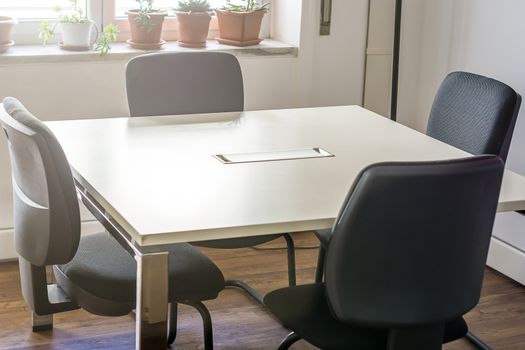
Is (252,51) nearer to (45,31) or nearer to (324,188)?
(45,31)

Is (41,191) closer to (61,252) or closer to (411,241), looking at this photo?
(61,252)

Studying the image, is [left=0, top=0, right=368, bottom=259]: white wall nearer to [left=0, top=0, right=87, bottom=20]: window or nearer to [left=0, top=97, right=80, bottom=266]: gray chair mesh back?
[left=0, top=0, right=87, bottom=20]: window

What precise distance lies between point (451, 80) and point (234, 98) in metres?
0.77

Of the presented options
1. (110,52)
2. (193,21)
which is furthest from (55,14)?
(193,21)

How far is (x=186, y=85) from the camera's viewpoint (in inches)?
131

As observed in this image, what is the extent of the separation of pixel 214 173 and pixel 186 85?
2.83 feet

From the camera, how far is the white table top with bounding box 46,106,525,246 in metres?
2.18

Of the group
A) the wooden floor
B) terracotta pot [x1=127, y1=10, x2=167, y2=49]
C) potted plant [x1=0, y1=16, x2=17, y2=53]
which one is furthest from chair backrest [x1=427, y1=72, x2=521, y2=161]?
potted plant [x1=0, y1=16, x2=17, y2=53]

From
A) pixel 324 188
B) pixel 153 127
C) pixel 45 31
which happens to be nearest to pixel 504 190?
pixel 324 188

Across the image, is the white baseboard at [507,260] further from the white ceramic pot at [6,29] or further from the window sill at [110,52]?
the white ceramic pot at [6,29]

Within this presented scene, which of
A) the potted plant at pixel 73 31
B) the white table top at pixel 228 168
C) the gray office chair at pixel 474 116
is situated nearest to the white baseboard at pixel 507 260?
the gray office chair at pixel 474 116

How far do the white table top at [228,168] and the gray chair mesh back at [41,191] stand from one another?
0.10 m

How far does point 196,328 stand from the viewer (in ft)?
10.5

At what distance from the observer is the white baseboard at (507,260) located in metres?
3.62
